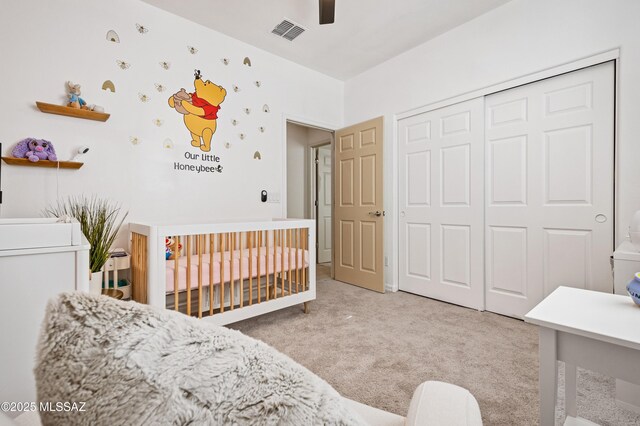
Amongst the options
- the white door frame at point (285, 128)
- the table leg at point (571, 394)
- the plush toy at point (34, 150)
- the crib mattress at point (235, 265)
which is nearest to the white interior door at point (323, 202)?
the white door frame at point (285, 128)

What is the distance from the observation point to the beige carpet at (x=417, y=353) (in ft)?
4.64

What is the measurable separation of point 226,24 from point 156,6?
566 millimetres

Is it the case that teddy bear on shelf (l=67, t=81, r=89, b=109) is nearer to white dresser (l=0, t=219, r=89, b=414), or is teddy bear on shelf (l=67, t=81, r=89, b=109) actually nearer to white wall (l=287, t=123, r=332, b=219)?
white dresser (l=0, t=219, r=89, b=414)

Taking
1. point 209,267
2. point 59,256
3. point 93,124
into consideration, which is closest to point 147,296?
point 209,267

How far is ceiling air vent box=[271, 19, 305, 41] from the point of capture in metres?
2.66

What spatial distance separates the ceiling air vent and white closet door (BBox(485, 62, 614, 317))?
189 centimetres

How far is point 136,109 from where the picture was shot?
7.80ft

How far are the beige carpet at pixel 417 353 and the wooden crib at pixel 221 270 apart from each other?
23cm

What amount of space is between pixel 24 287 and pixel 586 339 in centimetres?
175

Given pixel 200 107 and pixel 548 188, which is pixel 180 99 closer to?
pixel 200 107

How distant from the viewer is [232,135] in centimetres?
292

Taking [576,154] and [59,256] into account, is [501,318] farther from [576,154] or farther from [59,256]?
[59,256]

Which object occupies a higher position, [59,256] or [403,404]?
[59,256]

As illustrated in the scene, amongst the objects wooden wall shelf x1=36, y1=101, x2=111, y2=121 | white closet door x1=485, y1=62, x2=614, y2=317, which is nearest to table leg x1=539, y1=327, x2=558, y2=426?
white closet door x1=485, y1=62, x2=614, y2=317
